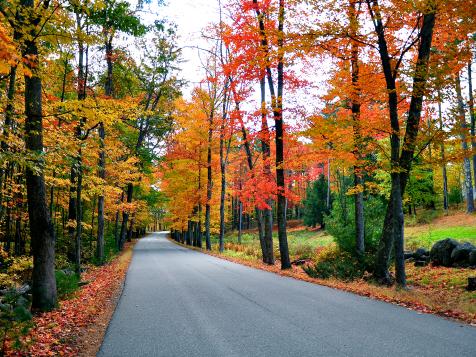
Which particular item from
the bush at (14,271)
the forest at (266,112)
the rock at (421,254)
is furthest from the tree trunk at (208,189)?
the rock at (421,254)

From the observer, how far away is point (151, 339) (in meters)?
5.84

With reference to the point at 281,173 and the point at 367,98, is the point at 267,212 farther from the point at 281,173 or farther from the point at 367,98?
the point at 367,98

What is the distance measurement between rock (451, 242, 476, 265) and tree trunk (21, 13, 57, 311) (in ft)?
48.1

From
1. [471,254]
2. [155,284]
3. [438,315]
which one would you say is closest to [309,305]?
[438,315]

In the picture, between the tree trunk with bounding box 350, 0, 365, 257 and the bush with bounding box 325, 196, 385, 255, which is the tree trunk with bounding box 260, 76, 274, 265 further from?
the tree trunk with bounding box 350, 0, 365, 257

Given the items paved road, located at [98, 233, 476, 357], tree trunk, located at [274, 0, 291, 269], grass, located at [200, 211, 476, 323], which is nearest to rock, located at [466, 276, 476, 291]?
grass, located at [200, 211, 476, 323]

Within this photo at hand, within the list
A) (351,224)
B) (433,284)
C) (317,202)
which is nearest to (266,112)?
(351,224)

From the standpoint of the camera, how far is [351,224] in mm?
16734

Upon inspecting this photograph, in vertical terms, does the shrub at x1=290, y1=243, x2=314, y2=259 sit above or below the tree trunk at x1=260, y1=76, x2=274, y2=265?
below

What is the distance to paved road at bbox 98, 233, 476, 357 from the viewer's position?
17.1ft

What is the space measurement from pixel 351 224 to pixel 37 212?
13094 millimetres

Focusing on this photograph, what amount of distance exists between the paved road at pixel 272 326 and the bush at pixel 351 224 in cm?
540

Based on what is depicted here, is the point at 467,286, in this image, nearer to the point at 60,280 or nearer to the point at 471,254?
the point at 471,254

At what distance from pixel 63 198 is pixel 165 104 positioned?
11.4m
